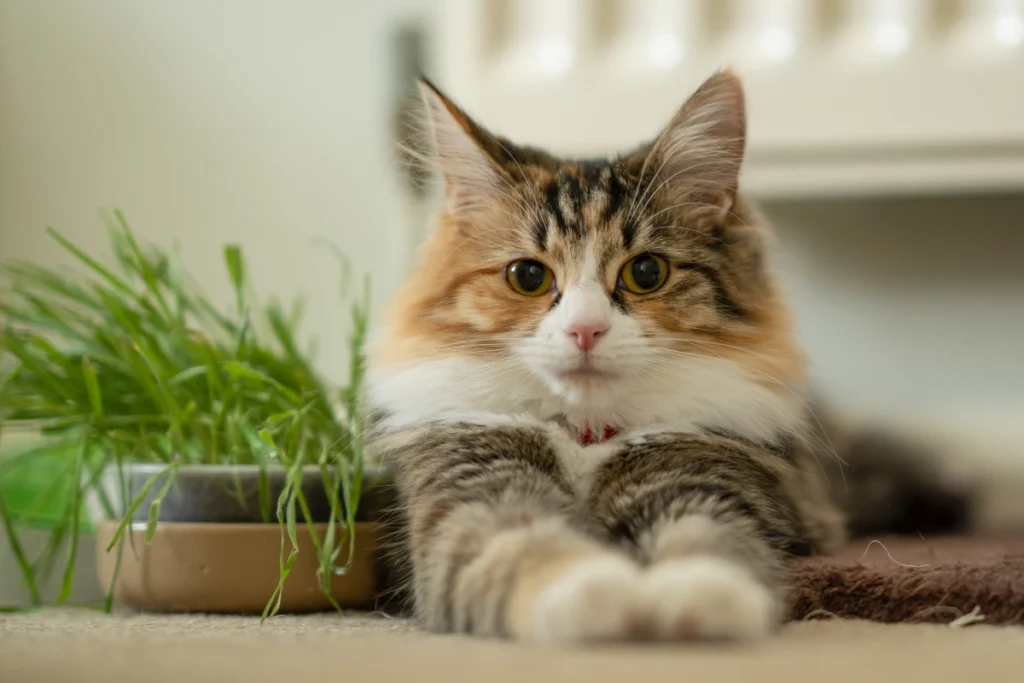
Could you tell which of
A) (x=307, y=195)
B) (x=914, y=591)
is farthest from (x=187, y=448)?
(x=307, y=195)

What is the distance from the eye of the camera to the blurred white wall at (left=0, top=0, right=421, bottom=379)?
6.79 ft

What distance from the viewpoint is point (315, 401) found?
1.19 metres

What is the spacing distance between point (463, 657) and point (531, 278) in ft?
1.56

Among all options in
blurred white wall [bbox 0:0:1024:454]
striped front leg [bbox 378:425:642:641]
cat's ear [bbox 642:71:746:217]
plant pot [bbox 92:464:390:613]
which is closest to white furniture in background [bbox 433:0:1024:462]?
blurred white wall [bbox 0:0:1024:454]

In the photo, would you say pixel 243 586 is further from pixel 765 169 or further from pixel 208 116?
pixel 208 116

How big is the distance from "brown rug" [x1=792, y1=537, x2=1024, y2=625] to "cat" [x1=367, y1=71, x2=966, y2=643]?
56mm

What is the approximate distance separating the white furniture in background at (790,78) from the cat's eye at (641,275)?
615 millimetres

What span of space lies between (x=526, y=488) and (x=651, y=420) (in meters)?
0.20

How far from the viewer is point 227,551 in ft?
3.49

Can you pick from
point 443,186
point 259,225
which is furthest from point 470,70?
point 259,225

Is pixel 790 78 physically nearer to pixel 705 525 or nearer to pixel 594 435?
pixel 594 435

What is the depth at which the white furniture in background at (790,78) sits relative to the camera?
5.15ft

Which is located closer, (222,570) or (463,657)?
(463,657)

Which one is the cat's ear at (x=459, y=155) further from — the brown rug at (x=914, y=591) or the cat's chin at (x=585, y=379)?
the brown rug at (x=914, y=591)
